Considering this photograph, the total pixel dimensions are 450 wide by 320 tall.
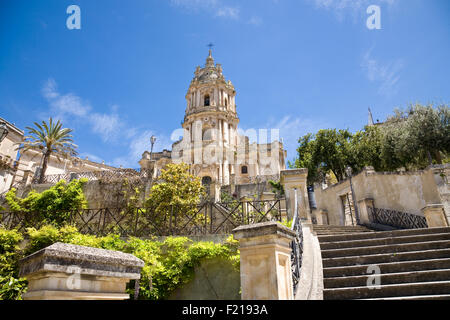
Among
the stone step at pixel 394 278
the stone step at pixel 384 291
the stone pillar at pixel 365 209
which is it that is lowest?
the stone step at pixel 384 291

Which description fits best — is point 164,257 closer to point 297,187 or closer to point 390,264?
point 297,187

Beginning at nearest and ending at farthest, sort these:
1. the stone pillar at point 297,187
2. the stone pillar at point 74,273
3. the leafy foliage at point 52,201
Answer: the stone pillar at point 74,273
the stone pillar at point 297,187
the leafy foliage at point 52,201

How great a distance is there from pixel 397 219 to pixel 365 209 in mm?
1643

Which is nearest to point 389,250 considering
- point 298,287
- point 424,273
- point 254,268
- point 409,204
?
point 424,273

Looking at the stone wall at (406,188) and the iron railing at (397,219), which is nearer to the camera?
the iron railing at (397,219)

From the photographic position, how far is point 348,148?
29672mm

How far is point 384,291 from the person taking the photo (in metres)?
5.47

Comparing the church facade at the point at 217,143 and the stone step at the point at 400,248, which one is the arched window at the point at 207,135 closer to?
the church facade at the point at 217,143

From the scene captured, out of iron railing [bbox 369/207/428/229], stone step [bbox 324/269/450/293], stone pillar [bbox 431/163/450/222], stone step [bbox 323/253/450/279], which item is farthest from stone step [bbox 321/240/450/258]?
stone pillar [bbox 431/163/450/222]

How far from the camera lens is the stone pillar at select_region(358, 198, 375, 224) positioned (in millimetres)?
16672

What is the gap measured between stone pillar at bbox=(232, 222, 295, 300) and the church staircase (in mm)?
2039

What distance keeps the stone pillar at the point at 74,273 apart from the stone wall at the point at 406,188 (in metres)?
16.9

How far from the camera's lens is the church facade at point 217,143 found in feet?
148

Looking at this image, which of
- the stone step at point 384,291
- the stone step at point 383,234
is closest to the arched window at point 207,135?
the stone step at point 383,234
